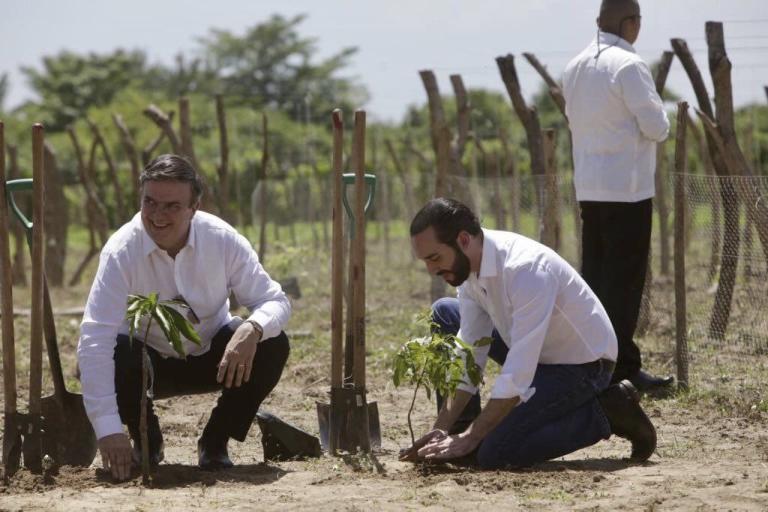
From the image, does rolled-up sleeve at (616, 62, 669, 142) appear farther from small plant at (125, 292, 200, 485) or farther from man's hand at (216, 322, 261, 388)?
small plant at (125, 292, 200, 485)

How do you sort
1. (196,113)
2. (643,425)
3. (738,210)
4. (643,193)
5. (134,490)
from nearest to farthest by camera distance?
(134,490) → (643,425) → (643,193) → (738,210) → (196,113)

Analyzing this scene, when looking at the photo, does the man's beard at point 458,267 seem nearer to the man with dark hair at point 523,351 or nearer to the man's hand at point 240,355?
the man with dark hair at point 523,351

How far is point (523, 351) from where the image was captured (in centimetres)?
420

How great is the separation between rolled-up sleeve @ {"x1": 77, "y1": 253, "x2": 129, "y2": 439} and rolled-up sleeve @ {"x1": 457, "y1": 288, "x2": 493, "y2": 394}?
1260 mm

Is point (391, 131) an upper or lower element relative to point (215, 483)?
upper

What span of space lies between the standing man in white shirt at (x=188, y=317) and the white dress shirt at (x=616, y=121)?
2.04m

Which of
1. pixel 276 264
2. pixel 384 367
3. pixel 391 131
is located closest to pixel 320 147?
pixel 391 131

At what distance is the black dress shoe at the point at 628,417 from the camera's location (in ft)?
14.8

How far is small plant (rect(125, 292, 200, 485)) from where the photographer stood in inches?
159

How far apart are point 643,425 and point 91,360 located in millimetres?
2053

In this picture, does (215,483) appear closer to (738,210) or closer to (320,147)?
(738,210)

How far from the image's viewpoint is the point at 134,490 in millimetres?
4121

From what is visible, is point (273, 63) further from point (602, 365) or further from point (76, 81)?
point (602, 365)

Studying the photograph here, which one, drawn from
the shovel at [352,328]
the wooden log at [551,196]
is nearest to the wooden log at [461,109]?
the wooden log at [551,196]
